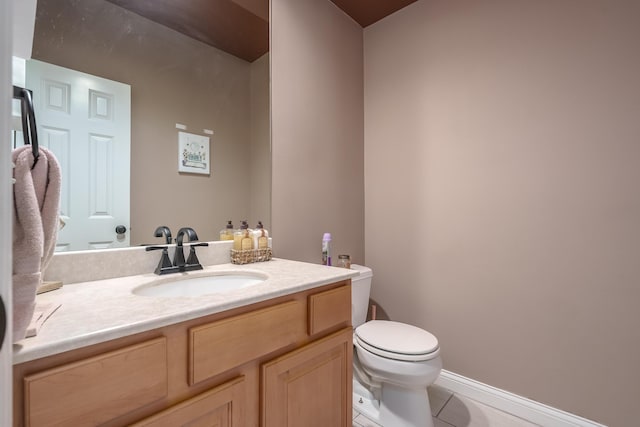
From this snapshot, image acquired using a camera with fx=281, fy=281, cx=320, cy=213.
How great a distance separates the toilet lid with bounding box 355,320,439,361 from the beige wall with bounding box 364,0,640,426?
17.3 inches

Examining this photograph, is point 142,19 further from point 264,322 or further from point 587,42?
point 587,42

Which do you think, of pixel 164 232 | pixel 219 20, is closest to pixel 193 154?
pixel 164 232

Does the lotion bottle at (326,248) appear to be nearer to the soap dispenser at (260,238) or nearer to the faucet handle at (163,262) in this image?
the soap dispenser at (260,238)

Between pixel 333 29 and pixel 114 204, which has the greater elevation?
pixel 333 29

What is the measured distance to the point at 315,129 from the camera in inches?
69.9

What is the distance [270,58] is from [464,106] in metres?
1.16

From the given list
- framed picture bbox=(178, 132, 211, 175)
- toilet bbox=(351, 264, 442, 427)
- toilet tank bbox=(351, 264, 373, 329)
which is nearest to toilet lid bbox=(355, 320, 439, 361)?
toilet bbox=(351, 264, 442, 427)

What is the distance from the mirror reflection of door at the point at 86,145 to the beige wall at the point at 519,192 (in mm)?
1550

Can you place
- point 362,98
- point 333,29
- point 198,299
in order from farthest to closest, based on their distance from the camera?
point 362,98 → point 333,29 → point 198,299

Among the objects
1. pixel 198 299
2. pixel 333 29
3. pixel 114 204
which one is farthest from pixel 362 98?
pixel 198 299

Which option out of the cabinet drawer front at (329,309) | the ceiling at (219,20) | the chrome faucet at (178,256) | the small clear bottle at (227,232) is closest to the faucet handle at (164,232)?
the chrome faucet at (178,256)

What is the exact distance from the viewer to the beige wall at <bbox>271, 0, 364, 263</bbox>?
158 cm

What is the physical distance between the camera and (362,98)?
2141 mm

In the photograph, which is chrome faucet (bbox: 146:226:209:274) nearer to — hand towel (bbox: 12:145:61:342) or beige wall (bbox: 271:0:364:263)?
beige wall (bbox: 271:0:364:263)
